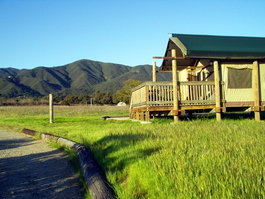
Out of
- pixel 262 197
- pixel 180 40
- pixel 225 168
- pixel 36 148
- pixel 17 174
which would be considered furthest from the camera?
pixel 180 40

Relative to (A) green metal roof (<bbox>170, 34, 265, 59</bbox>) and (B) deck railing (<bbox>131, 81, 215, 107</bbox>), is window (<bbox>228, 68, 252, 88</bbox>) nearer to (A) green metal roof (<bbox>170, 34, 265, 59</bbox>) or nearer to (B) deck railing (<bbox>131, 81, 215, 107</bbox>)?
(A) green metal roof (<bbox>170, 34, 265, 59</bbox>)

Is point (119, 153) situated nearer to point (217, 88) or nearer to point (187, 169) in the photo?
point (187, 169)

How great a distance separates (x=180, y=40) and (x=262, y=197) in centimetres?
1112

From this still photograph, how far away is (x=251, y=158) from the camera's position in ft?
14.5

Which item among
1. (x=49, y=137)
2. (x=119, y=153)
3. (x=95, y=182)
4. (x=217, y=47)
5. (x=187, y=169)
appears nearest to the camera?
(x=187, y=169)

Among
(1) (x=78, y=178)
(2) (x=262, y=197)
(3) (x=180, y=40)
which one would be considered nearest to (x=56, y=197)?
(1) (x=78, y=178)

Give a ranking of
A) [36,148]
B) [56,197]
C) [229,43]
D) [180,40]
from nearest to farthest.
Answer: [56,197], [36,148], [180,40], [229,43]

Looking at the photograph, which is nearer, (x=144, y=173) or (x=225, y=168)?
(x=225, y=168)

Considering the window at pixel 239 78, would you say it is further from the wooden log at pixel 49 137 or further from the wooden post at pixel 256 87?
the wooden log at pixel 49 137

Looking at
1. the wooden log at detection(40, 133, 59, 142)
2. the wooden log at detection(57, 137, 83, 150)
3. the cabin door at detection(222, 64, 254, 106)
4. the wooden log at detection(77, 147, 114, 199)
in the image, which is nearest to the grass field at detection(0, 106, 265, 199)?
the wooden log at detection(77, 147, 114, 199)

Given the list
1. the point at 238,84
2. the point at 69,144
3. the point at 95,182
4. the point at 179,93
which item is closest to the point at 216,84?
the point at 238,84

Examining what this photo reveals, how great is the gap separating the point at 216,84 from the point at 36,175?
32.1 feet

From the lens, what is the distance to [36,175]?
18.1 ft

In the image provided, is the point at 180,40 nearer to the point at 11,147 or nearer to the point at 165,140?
the point at 165,140
